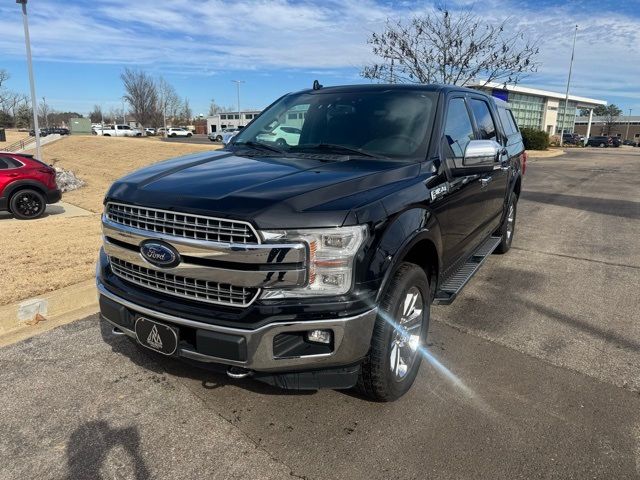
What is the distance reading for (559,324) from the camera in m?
4.31

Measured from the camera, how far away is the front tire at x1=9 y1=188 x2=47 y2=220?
1055 centimetres

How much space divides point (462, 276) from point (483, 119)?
65.6 inches

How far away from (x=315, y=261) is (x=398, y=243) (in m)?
0.57

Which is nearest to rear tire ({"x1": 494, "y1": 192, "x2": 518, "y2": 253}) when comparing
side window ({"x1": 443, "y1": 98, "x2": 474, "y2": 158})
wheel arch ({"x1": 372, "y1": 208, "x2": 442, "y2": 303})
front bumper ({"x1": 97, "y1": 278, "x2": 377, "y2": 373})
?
side window ({"x1": 443, "y1": 98, "x2": 474, "y2": 158})

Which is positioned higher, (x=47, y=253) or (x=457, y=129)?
(x=457, y=129)

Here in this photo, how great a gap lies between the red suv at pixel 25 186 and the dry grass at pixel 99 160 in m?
1.12

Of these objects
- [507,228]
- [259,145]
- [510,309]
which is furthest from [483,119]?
[259,145]

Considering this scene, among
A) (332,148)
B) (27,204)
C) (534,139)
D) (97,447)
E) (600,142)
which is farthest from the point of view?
(600,142)

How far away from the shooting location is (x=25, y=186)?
10648 mm

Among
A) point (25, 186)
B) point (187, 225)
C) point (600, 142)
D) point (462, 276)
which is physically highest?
point (187, 225)

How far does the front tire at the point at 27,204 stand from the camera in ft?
34.6

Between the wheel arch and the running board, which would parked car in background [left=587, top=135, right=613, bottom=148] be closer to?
the running board

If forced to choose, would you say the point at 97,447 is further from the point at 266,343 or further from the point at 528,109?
the point at 528,109

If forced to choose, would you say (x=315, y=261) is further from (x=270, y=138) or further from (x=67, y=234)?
(x=67, y=234)
